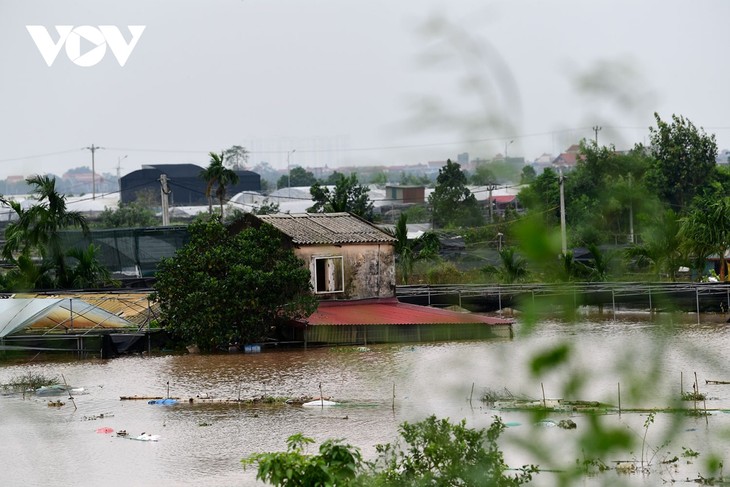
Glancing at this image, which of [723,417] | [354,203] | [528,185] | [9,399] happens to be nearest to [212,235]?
[9,399]

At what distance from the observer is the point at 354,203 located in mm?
32188

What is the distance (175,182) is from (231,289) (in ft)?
154

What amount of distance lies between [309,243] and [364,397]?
239 inches

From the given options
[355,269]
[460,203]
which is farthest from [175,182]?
[460,203]

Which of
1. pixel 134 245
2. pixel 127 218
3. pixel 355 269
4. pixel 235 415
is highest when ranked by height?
pixel 127 218

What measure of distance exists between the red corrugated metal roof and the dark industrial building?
1642 inches

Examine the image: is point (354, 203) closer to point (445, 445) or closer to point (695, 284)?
point (695, 284)

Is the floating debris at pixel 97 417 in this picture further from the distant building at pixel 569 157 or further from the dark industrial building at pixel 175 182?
the dark industrial building at pixel 175 182

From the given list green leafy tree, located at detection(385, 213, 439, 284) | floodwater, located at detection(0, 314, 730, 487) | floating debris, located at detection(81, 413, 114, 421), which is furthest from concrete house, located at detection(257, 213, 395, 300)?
floating debris, located at detection(81, 413, 114, 421)

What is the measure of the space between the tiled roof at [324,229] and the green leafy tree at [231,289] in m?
0.81

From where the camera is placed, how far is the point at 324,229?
68.2 feet

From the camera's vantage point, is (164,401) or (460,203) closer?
(460,203)

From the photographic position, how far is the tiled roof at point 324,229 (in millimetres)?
20156

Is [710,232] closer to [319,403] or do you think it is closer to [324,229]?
[324,229]
